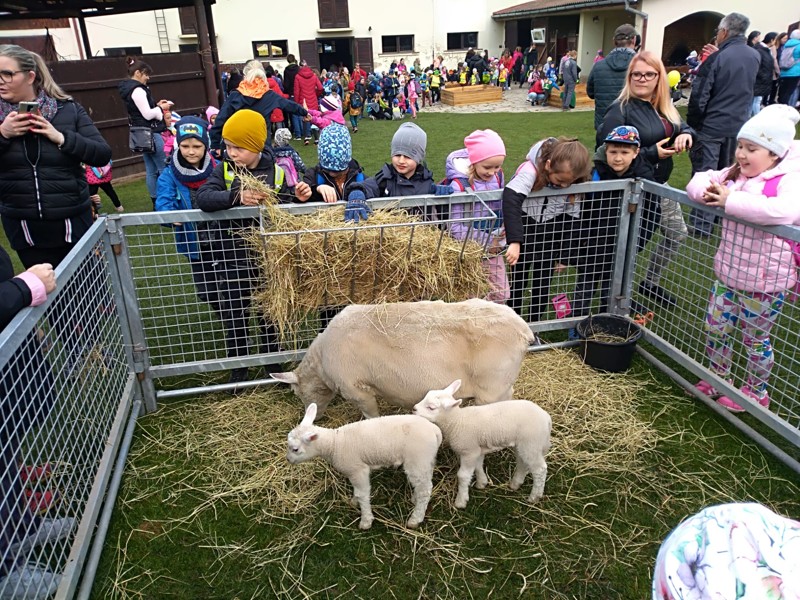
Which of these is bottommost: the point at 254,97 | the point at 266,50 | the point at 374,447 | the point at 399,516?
the point at 399,516

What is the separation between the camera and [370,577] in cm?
306

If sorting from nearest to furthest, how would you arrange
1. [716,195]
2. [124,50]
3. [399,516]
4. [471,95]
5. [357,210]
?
[399,516]
[716,195]
[357,210]
[471,95]
[124,50]

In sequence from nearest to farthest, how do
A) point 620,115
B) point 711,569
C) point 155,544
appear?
point 711,569, point 155,544, point 620,115

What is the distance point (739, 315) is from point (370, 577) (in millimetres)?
2958

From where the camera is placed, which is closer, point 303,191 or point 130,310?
point 130,310

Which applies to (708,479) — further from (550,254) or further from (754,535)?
(754,535)

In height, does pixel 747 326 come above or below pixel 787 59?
below

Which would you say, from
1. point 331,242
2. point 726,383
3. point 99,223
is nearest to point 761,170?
point 726,383

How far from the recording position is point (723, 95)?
7496mm

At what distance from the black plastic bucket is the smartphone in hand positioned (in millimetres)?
4403

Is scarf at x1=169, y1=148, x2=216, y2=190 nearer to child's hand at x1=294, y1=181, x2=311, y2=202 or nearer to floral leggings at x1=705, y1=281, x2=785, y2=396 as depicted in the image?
child's hand at x1=294, y1=181, x2=311, y2=202

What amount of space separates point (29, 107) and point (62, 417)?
209 centimetres

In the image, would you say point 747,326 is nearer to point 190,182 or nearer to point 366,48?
point 190,182

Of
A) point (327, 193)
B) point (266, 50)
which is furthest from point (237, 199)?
point (266, 50)
